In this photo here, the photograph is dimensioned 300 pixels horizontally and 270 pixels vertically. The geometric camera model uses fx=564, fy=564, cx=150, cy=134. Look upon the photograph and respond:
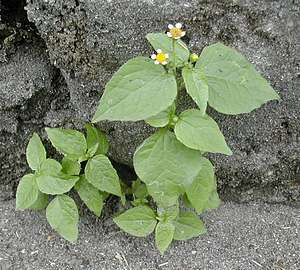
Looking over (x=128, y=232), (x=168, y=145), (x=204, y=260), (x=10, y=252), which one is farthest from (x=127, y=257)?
(x=168, y=145)

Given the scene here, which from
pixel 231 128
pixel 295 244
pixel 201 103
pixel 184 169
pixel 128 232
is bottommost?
pixel 295 244

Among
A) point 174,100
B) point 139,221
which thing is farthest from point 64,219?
point 174,100

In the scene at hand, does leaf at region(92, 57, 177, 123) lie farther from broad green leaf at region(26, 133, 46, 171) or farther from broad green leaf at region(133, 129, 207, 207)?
broad green leaf at region(26, 133, 46, 171)

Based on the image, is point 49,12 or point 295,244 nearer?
point 49,12

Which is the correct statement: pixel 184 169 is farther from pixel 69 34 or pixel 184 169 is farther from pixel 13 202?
pixel 13 202

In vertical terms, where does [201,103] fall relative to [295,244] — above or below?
above

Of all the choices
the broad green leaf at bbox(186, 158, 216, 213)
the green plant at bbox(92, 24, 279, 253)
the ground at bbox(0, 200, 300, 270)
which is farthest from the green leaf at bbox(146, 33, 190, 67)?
the ground at bbox(0, 200, 300, 270)

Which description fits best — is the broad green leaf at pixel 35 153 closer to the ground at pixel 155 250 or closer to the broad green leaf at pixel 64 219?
the broad green leaf at pixel 64 219
